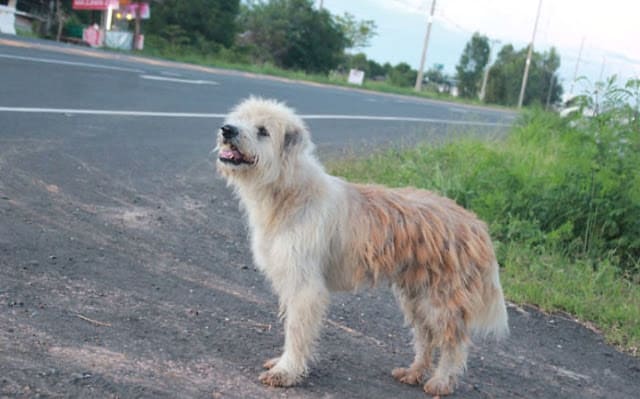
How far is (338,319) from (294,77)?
3008cm

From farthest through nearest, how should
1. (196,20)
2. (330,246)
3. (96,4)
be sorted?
(196,20) < (96,4) < (330,246)

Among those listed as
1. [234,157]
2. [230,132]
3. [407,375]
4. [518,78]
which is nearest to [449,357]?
[407,375]

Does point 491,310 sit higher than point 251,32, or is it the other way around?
point 251,32

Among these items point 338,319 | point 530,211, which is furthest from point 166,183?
point 530,211

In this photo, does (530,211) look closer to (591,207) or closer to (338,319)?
(591,207)

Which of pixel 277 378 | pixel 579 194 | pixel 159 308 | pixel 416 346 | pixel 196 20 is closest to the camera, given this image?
pixel 277 378

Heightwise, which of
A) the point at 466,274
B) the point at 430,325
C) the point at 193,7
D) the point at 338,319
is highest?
the point at 193,7

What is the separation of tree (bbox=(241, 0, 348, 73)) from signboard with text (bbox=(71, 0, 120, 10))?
11.1 m

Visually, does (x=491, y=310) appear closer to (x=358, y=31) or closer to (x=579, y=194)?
(x=579, y=194)

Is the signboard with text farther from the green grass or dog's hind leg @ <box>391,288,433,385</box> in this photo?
dog's hind leg @ <box>391,288,433,385</box>

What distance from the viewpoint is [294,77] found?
35.2 m

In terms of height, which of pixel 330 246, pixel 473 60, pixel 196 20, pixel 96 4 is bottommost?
pixel 330 246

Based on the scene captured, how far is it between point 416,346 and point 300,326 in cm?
93

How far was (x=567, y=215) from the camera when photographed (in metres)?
8.84
